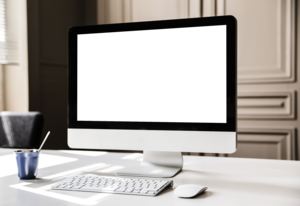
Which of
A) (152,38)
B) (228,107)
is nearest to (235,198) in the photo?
(228,107)

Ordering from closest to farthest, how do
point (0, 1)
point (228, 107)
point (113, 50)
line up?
point (228, 107)
point (113, 50)
point (0, 1)

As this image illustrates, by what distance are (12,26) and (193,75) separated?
77.6 inches

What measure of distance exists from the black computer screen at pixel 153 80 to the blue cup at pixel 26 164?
205 millimetres

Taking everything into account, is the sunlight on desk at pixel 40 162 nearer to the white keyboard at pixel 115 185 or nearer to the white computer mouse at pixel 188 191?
the white keyboard at pixel 115 185

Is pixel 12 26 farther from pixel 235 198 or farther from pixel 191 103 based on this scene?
pixel 235 198

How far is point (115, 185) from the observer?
0.84 meters

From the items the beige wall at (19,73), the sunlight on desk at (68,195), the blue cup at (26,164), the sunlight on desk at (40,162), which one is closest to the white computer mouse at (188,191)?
the sunlight on desk at (68,195)

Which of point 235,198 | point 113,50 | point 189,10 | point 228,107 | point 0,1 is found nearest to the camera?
point 235,198

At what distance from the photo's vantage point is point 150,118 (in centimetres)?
103

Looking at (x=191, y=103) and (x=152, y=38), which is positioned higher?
(x=152, y=38)

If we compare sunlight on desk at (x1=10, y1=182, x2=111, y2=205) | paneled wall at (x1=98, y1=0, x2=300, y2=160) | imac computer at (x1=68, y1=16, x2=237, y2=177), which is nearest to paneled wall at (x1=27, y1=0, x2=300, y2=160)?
paneled wall at (x1=98, y1=0, x2=300, y2=160)

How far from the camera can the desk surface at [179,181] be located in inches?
29.5

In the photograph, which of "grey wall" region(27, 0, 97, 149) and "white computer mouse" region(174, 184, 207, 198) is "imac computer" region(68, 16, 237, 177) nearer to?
"white computer mouse" region(174, 184, 207, 198)

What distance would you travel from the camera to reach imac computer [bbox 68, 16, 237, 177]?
0.97m
